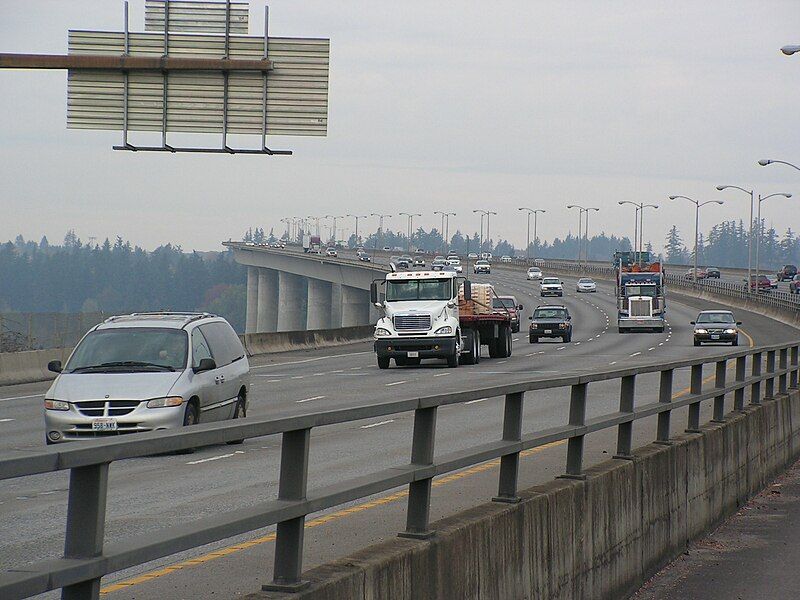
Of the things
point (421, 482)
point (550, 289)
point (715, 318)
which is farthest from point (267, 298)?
point (421, 482)

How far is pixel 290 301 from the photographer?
475ft

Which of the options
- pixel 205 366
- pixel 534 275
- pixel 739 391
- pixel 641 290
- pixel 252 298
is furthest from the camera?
pixel 252 298

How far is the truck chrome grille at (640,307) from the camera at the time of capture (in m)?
70.2

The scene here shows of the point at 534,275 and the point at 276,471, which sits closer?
the point at 276,471

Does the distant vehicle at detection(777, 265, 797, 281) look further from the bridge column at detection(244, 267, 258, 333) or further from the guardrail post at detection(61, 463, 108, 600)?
the guardrail post at detection(61, 463, 108, 600)

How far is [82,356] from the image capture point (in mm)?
16641

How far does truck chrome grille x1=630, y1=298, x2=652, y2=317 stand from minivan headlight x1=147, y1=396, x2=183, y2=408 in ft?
186

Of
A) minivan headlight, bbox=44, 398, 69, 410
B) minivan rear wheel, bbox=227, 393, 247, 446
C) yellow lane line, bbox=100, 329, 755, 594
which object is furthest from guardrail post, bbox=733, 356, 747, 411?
minivan headlight, bbox=44, 398, 69, 410

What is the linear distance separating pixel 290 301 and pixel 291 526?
461 ft

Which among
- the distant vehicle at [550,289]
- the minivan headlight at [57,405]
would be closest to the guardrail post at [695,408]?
the minivan headlight at [57,405]

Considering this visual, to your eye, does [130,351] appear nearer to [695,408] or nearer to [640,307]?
[695,408]

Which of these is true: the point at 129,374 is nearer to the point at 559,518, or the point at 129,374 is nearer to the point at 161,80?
the point at 161,80

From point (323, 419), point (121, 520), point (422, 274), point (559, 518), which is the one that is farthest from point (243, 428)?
point (422, 274)

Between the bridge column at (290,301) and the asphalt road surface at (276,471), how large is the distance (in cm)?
10217
